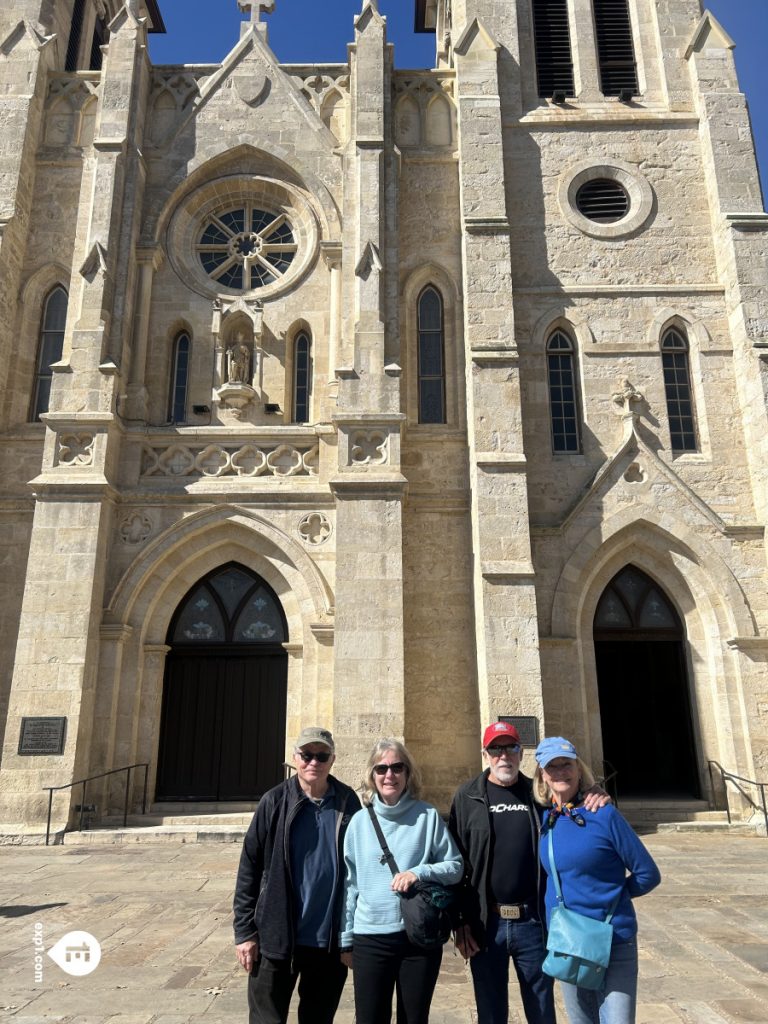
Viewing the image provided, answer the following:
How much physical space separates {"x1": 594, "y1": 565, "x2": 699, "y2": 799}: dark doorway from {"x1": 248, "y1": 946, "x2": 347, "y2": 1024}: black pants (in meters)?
11.6

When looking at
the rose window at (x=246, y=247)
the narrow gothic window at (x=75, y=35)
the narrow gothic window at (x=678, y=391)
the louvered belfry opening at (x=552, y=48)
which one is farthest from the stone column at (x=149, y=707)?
the narrow gothic window at (x=75, y=35)

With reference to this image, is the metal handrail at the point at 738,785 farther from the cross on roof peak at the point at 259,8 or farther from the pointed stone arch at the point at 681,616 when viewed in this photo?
the cross on roof peak at the point at 259,8

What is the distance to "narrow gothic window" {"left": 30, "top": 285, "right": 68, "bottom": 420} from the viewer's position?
1558 centimetres

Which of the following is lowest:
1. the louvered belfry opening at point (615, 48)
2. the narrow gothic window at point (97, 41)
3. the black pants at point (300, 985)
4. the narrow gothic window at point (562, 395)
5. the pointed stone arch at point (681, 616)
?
the black pants at point (300, 985)

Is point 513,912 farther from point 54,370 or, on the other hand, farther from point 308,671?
point 54,370

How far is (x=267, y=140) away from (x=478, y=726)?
1280 cm

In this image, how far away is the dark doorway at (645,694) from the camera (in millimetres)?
14180

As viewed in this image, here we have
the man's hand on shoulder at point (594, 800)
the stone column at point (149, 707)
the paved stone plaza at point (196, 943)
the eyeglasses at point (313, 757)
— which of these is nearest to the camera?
the man's hand on shoulder at point (594, 800)

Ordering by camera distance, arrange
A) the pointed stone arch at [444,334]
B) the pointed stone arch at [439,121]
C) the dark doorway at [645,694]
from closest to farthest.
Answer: the dark doorway at [645,694], the pointed stone arch at [444,334], the pointed stone arch at [439,121]

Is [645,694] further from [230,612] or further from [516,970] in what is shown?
[516,970]

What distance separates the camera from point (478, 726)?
13383 mm

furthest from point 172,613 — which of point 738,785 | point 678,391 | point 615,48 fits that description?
point 615,48

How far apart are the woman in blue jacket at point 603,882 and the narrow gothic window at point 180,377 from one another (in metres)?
13.3

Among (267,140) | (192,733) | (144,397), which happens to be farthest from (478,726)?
(267,140)
